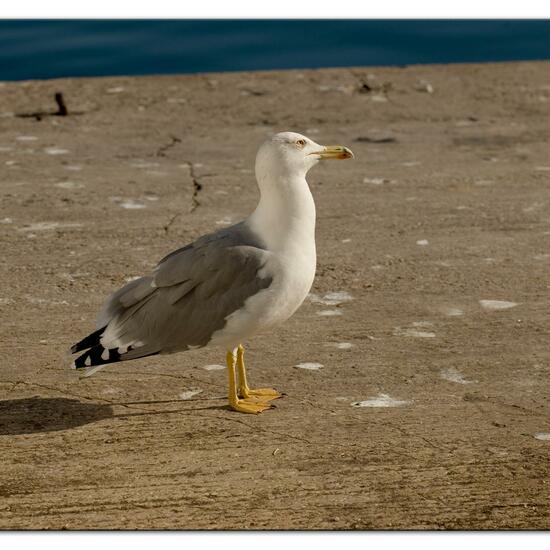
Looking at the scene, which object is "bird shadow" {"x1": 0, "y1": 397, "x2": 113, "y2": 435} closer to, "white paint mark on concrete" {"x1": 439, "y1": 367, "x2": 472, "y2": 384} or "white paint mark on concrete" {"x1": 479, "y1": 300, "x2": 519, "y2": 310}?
"white paint mark on concrete" {"x1": 439, "y1": 367, "x2": 472, "y2": 384}

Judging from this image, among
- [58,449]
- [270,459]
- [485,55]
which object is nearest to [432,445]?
[270,459]

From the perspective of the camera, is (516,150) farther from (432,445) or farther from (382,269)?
(432,445)

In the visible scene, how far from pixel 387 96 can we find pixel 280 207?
169 inches

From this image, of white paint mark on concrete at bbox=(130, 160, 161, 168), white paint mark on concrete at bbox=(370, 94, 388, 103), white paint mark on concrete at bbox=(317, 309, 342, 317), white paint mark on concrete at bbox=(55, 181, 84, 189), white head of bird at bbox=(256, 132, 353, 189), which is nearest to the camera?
white head of bird at bbox=(256, 132, 353, 189)

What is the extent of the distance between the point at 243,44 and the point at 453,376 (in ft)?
29.3

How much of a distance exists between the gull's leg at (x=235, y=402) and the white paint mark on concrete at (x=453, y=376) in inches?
27.6

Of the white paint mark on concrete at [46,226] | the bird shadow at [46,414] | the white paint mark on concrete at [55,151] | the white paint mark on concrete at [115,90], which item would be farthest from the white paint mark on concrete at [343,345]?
the white paint mark on concrete at [115,90]

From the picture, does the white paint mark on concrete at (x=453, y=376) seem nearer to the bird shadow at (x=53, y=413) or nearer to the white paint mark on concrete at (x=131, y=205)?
the bird shadow at (x=53, y=413)

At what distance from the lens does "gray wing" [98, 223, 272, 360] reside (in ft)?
13.0

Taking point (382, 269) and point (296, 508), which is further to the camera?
point (382, 269)

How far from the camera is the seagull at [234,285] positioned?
3949 mm

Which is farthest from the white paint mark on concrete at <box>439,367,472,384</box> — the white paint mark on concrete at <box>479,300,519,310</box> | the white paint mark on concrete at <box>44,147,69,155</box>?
the white paint mark on concrete at <box>44,147,69,155</box>

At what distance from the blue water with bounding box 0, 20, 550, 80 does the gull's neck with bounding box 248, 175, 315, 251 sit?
805 centimetres

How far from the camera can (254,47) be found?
12680mm
